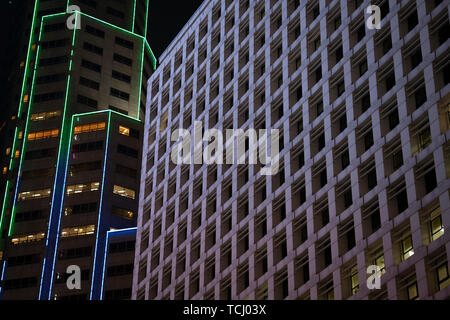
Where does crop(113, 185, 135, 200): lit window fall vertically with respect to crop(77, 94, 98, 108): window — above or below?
below

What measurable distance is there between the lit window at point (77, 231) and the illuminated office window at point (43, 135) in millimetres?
19764

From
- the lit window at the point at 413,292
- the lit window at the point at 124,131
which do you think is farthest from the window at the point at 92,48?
the lit window at the point at 413,292

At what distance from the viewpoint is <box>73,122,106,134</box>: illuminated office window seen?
132 meters

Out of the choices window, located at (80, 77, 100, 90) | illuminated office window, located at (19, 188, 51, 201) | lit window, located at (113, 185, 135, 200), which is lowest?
lit window, located at (113, 185, 135, 200)

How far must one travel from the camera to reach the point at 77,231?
404 feet

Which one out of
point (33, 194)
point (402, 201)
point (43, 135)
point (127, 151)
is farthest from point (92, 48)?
point (402, 201)

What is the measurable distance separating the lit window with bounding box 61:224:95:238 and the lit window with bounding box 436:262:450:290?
83969mm

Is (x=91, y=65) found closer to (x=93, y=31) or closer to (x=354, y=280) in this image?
(x=93, y=31)

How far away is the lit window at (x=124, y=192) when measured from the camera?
12531 centimetres

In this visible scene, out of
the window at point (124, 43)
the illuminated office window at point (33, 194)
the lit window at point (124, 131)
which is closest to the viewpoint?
the illuminated office window at point (33, 194)

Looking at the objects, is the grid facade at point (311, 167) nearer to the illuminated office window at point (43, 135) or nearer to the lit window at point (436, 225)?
the lit window at point (436, 225)

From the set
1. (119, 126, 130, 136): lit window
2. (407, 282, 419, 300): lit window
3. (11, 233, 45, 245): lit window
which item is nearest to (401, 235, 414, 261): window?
(407, 282, 419, 300): lit window

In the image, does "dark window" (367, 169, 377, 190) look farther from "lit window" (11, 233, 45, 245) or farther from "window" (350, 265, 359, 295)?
"lit window" (11, 233, 45, 245)
